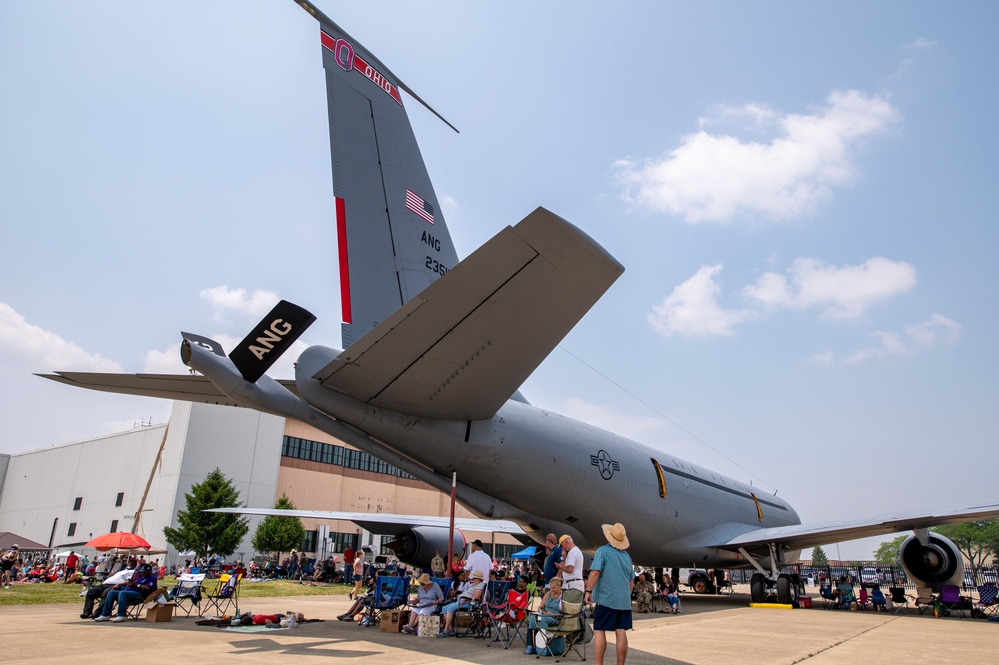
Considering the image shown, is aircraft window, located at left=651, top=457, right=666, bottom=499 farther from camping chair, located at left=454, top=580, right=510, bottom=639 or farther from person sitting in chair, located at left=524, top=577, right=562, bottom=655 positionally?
person sitting in chair, located at left=524, top=577, right=562, bottom=655

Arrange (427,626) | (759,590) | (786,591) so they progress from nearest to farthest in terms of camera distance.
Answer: (427,626), (786,591), (759,590)

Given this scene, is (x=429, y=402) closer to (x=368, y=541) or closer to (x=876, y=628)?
(x=876, y=628)

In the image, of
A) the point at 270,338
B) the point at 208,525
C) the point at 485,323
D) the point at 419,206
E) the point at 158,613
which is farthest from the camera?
the point at 208,525

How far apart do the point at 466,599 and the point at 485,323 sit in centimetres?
399

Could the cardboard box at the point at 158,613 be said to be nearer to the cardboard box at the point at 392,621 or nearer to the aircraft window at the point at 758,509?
the cardboard box at the point at 392,621

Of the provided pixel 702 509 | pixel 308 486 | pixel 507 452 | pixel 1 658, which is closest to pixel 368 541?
pixel 308 486

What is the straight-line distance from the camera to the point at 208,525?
34.5 m

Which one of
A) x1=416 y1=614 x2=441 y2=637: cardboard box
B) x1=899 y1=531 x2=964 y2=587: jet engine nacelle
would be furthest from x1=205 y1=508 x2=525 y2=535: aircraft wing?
x1=899 y1=531 x2=964 y2=587: jet engine nacelle

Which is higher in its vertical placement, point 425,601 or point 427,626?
point 425,601

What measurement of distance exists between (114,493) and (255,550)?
11856 mm

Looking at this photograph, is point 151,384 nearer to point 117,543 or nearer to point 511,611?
point 511,611

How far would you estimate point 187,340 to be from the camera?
6605 millimetres

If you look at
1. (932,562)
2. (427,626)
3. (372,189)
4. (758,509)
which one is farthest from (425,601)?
(758,509)

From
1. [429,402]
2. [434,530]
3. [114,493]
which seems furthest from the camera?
[114,493]
